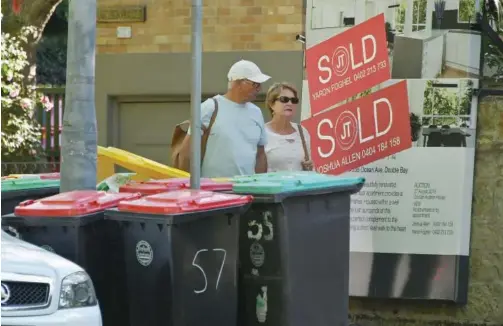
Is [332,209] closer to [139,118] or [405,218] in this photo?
[405,218]

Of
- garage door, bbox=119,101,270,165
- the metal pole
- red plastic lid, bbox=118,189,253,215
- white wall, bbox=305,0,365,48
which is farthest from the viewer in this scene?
garage door, bbox=119,101,270,165

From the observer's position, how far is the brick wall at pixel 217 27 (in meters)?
9.40

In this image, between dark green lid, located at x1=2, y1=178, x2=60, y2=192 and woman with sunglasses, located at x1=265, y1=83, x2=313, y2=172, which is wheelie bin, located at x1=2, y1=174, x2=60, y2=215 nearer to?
dark green lid, located at x1=2, y1=178, x2=60, y2=192

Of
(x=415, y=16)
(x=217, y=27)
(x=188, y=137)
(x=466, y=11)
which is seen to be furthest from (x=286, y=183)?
(x=217, y=27)

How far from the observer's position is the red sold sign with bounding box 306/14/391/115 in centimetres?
833

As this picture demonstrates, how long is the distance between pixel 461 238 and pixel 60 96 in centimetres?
865

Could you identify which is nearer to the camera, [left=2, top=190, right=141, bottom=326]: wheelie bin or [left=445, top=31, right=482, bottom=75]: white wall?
[left=2, top=190, right=141, bottom=326]: wheelie bin

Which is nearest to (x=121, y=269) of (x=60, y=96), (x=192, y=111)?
(x=192, y=111)

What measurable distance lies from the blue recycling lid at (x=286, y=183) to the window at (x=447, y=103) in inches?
68.9

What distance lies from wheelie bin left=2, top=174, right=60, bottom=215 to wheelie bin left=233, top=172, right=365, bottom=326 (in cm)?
147

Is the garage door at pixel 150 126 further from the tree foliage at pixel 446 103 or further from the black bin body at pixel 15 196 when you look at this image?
the black bin body at pixel 15 196

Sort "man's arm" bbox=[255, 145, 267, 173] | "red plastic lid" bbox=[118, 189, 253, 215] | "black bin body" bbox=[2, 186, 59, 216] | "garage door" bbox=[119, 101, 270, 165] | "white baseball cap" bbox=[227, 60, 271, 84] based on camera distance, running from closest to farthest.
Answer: "red plastic lid" bbox=[118, 189, 253, 215] < "black bin body" bbox=[2, 186, 59, 216] < "white baseball cap" bbox=[227, 60, 271, 84] < "man's arm" bbox=[255, 145, 267, 173] < "garage door" bbox=[119, 101, 270, 165]

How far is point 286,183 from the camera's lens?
5992mm

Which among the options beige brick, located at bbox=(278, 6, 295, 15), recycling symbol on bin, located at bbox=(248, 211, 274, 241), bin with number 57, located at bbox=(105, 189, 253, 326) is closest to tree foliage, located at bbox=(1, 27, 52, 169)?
beige brick, located at bbox=(278, 6, 295, 15)
